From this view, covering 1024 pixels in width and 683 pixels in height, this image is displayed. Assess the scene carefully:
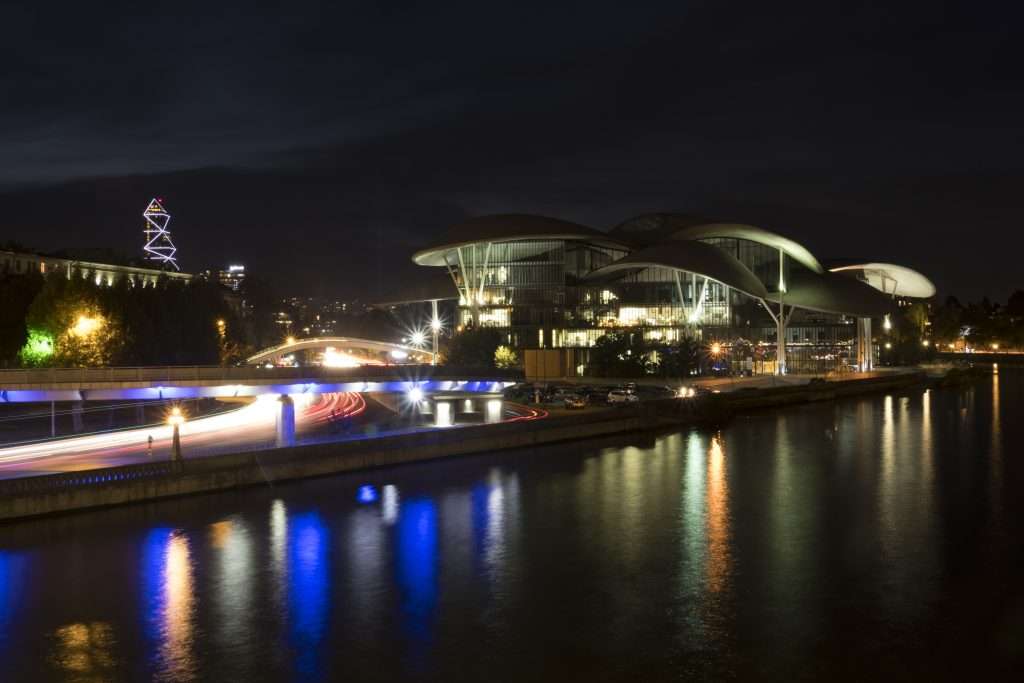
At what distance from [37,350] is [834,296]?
6432 cm

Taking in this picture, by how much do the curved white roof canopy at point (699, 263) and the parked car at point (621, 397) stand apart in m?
25.1

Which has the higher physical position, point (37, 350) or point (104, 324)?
point (104, 324)

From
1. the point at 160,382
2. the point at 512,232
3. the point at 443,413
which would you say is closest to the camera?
the point at 160,382

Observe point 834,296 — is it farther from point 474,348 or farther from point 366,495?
point 366,495

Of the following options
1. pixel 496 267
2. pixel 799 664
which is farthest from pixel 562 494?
pixel 496 267

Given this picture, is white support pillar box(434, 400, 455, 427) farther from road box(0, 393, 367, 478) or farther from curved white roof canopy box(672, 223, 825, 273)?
curved white roof canopy box(672, 223, 825, 273)

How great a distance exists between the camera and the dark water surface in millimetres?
16094

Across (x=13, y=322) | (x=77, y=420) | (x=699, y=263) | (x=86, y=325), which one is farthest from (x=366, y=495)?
(x=699, y=263)

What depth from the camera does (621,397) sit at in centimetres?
5553

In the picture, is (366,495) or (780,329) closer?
(366,495)

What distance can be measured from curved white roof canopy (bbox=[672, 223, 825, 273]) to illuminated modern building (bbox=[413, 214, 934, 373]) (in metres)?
0.10

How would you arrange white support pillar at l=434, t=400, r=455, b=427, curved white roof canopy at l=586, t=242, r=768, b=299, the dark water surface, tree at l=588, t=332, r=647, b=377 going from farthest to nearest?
curved white roof canopy at l=586, t=242, r=768, b=299 < tree at l=588, t=332, r=647, b=377 < white support pillar at l=434, t=400, r=455, b=427 < the dark water surface

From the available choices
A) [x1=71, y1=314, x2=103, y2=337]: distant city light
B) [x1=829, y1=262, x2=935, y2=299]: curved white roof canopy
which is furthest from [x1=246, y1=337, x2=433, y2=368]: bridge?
[x1=829, y1=262, x2=935, y2=299]: curved white roof canopy

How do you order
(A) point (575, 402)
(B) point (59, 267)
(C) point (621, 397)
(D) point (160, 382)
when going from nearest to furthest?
1. (D) point (160, 382)
2. (A) point (575, 402)
3. (C) point (621, 397)
4. (B) point (59, 267)
